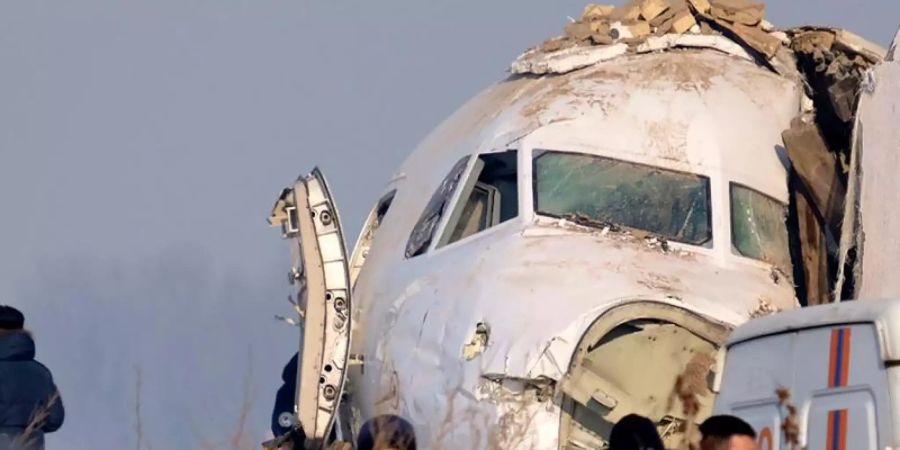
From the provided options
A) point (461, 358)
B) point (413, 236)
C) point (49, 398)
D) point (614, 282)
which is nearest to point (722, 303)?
point (614, 282)

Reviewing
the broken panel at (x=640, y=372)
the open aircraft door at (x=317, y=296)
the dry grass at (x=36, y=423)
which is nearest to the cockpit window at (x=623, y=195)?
the broken panel at (x=640, y=372)

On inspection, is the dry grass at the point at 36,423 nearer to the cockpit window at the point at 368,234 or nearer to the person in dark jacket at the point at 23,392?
the person in dark jacket at the point at 23,392

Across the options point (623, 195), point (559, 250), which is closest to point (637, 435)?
point (559, 250)

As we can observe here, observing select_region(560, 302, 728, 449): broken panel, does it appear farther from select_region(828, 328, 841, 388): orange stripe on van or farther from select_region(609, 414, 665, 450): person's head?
select_region(609, 414, 665, 450): person's head

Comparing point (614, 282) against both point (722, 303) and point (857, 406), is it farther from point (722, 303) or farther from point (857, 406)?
point (857, 406)

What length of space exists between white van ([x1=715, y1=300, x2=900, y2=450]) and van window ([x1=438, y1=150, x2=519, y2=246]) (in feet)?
13.7

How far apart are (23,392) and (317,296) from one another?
3.94 meters

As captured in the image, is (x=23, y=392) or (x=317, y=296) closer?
(x=23, y=392)

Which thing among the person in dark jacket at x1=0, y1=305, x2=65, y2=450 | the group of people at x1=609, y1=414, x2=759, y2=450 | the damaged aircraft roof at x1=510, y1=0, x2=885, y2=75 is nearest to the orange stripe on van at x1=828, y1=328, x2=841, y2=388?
the group of people at x1=609, y1=414, x2=759, y2=450

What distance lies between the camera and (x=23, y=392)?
36.6 feet

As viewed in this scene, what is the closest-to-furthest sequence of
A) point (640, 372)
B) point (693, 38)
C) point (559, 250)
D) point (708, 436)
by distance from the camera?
point (708, 436), point (640, 372), point (559, 250), point (693, 38)

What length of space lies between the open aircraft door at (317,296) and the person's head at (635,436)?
599 centimetres

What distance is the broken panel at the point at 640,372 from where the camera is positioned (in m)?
12.7

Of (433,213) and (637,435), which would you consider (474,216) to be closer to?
(433,213)
